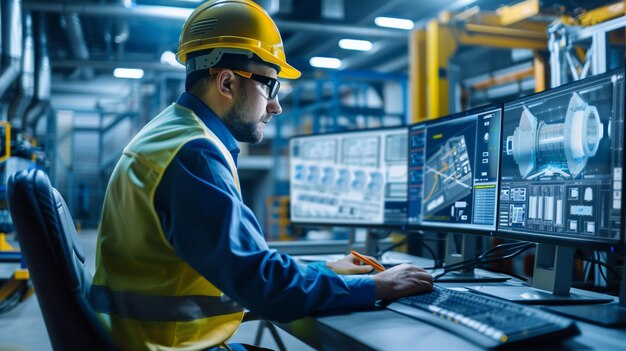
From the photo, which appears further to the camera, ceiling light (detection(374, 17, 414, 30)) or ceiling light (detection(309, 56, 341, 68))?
ceiling light (detection(309, 56, 341, 68))

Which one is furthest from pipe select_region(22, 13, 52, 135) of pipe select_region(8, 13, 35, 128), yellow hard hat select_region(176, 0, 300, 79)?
yellow hard hat select_region(176, 0, 300, 79)

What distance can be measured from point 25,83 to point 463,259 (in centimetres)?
945

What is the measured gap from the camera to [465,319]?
1.11 metres

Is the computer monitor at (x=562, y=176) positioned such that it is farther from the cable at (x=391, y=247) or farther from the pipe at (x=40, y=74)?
the pipe at (x=40, y=74)

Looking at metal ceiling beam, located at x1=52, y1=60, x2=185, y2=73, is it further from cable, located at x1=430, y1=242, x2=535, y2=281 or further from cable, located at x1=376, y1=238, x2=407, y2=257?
cable, located at x1=430, y1=242, x2=535, y2=281

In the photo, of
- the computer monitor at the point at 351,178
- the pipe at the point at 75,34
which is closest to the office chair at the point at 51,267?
the computer monitor at the point at 351,178

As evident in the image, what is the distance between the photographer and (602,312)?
1.30m

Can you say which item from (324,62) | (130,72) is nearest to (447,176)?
(324,62)

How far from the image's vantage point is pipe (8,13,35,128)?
9.21 m

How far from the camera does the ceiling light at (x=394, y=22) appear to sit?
898 cm

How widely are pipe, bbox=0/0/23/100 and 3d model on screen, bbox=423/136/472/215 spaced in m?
7.32

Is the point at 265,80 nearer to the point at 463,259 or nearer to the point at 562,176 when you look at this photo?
the point at 562,176

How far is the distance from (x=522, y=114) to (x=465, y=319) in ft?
2.30

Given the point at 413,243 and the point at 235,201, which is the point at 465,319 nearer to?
the point at 235,201
